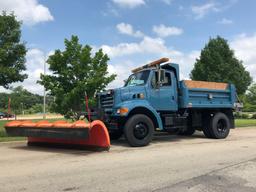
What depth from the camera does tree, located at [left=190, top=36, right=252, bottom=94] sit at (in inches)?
1551

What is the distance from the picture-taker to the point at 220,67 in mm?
39469

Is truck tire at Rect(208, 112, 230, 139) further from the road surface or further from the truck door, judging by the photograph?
the road surface

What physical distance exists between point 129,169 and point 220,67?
1347 inches

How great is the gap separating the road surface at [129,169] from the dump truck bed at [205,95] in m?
2.72

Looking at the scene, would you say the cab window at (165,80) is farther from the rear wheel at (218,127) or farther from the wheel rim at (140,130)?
the rear wheel at (218,127)

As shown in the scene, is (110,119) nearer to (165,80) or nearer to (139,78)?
(139,78)

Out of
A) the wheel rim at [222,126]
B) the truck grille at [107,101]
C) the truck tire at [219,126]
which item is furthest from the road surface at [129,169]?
the wheel rim at [222,126]

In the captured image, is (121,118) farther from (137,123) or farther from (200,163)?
(200,163)

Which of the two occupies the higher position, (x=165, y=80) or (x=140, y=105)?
(x=165, y=80)

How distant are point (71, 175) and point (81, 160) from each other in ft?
5.65

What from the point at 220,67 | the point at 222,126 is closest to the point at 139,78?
the point at 222,126

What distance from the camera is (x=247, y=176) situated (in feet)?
21.7

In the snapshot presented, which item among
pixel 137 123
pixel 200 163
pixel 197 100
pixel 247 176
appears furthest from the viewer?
pixel 197 100

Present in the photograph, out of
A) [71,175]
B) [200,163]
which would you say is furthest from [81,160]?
[200,163]
